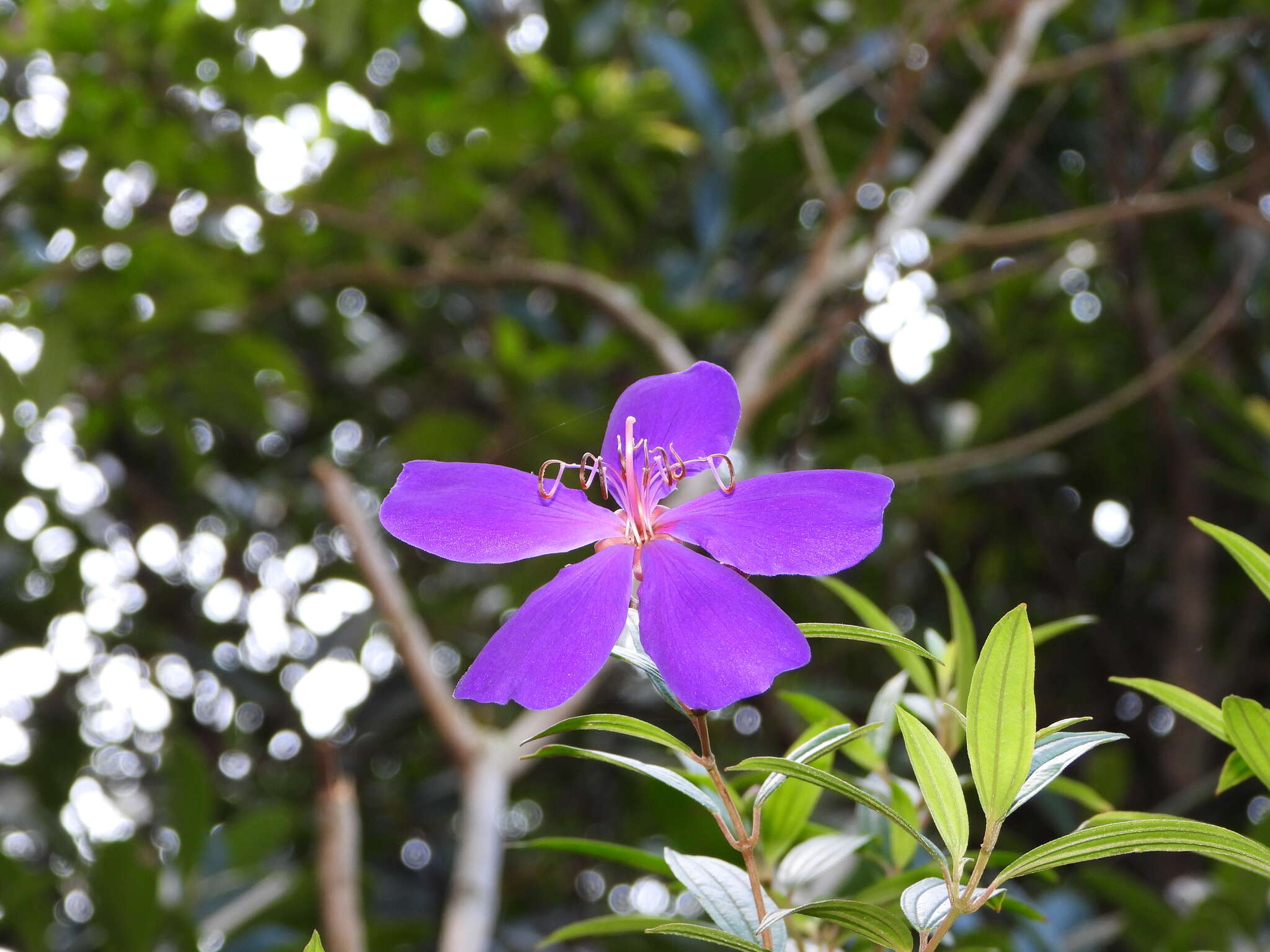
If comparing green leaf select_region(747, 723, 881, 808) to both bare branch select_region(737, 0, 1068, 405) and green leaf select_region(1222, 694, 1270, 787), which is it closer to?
green leaf select_region(1222, 694, 1270, 787)

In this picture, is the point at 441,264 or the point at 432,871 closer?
the point at 441,264

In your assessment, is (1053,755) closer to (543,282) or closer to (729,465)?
(729,465)

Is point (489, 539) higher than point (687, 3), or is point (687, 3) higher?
point (687, 3)

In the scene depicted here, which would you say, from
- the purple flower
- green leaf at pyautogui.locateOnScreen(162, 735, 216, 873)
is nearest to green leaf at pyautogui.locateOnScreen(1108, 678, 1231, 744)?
the purple flower

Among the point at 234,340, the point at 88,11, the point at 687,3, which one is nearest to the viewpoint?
the point at 88,11

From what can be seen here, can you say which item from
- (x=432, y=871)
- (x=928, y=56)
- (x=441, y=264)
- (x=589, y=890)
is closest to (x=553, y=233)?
(x=441, y=264)

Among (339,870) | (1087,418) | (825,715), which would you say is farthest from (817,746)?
(1087,418)

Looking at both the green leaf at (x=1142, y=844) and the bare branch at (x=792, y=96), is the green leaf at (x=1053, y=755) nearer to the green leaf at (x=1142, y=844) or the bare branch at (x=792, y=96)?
the green leaf at (x=1142, y=844)

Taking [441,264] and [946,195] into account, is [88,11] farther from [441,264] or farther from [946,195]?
[946,195]
